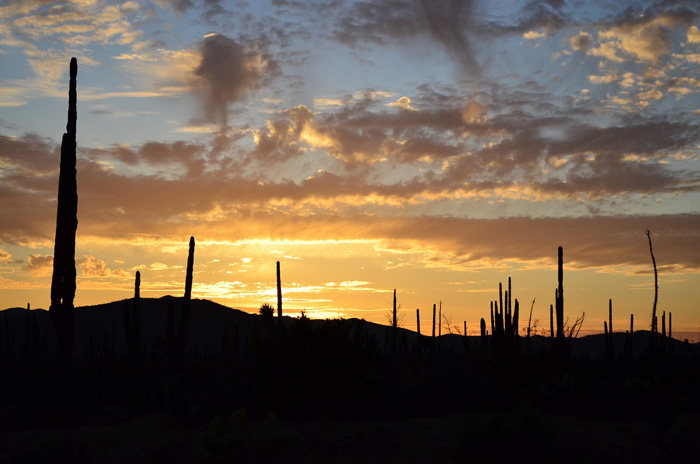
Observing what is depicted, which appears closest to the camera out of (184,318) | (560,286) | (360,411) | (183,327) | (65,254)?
(360,411)

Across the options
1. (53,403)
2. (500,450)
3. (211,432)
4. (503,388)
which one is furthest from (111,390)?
(500,450)

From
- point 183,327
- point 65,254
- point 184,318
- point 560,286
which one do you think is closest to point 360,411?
point 65,254

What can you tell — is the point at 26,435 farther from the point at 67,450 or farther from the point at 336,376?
the point at 336,376

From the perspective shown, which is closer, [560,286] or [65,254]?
[65,254]

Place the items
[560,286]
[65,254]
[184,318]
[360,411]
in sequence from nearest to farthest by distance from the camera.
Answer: [360,411]
[65,254]
[184,318]
[560,286]

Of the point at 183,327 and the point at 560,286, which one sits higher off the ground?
the point at 560,286

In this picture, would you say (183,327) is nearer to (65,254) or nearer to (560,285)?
(65,254)

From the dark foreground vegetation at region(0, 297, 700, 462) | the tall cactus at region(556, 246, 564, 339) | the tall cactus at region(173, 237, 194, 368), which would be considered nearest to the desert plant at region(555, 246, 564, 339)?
the tall cactus at region(556, 246, 564, 339)

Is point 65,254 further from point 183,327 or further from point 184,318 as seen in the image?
point 184,318

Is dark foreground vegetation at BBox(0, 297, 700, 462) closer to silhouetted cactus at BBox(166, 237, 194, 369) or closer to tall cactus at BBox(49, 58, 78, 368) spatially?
tall cactus at BBox(49, 58, 78, 368)

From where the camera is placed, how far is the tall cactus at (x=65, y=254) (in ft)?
64.4

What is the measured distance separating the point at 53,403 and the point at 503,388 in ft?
31.7

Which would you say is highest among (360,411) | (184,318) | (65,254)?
(65,254)

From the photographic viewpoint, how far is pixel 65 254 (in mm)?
19984
